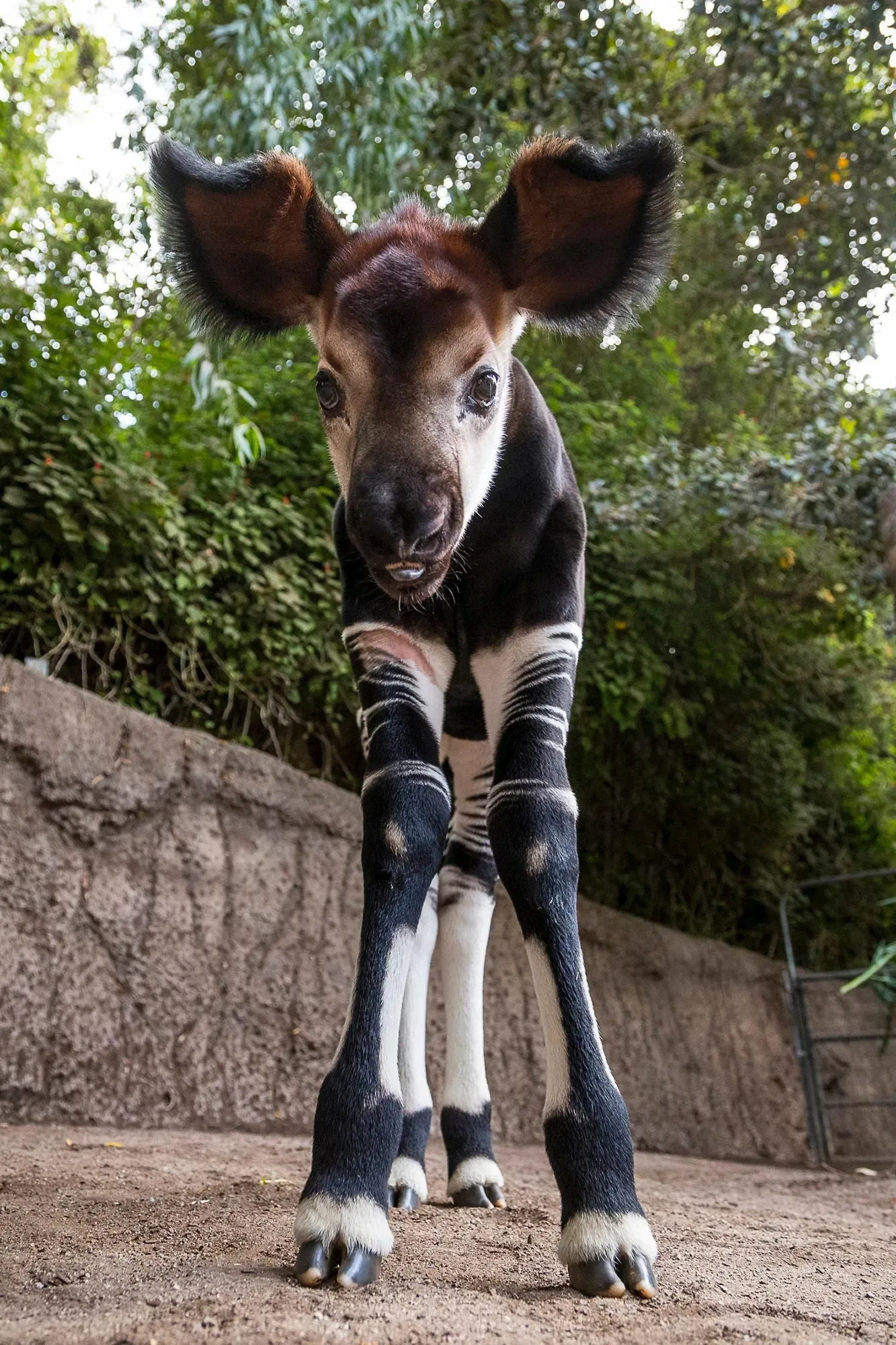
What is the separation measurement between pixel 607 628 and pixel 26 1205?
15.2 ft

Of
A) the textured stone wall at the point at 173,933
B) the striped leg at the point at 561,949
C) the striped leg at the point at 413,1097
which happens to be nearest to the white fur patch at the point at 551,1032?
the striped leg at the point at 561,949

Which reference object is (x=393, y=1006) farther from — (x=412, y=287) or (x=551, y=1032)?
(x=412, y=287)

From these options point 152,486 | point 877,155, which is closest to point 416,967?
point 152,486

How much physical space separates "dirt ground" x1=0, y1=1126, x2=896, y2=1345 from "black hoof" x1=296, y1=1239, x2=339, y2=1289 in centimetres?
3

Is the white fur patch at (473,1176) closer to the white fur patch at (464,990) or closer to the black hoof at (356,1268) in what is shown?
the white fur patch at (464,990)

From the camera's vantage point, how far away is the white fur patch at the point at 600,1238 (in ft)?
4.59

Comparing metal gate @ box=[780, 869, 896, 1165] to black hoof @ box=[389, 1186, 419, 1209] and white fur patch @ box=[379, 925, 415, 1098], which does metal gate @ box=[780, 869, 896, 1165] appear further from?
white fur patch @ box=[379, 925, 415, 1098]

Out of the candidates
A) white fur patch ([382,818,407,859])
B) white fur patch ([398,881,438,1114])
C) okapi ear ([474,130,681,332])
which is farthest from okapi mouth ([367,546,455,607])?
white fur patch ([398,881,438,1114])

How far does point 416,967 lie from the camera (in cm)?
244

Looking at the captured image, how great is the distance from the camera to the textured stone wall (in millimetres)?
3506

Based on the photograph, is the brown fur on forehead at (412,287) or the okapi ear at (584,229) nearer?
the brown fur on forehead at (412,287)

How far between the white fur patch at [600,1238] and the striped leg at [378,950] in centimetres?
25

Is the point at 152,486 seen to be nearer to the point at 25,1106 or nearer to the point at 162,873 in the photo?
the point at 162,873

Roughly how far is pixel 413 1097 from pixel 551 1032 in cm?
83
